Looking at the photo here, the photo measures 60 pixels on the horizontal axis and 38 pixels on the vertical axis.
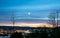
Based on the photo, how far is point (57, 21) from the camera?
12.7 meters

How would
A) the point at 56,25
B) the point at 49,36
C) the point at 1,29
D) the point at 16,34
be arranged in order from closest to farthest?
the point at 49,36, the point at 16,34, the point at 56,25, the point at 1,29

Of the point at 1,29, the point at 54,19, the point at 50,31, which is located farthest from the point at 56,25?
the point at 1,29

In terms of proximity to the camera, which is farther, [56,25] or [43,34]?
[56,25]

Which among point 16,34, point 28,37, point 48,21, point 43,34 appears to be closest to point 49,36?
point 43,34

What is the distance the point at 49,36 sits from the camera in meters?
10.3

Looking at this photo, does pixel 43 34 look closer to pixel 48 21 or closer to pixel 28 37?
pixel 28 37

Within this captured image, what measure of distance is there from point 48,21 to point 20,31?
117 inches

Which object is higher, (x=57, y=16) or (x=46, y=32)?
(x=57, y=16)

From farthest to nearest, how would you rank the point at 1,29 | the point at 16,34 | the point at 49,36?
the point at 1,29 < the point at 16,34 < the point at 49,36

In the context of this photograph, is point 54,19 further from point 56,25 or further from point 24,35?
point 24,35

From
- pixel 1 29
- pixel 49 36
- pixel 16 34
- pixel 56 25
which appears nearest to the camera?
pixel 49 36

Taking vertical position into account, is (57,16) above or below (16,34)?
above

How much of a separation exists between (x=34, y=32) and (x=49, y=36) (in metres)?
0.96

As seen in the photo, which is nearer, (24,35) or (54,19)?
(24,35)
